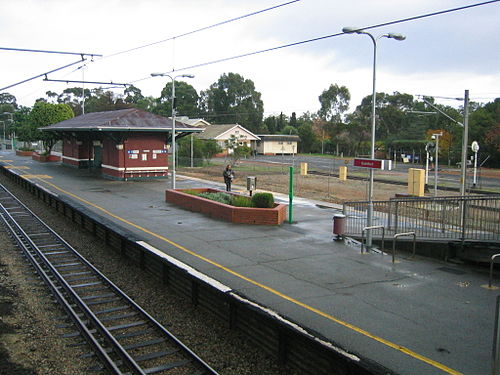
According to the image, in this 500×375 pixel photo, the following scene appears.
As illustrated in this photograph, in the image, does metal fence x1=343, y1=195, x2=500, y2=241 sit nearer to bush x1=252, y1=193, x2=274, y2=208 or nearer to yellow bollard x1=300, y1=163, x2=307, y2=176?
bush x1=252, y1=193, x2=274, y2=208

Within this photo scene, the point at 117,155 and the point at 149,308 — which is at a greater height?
the point at 117,155

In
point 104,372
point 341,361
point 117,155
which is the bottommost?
point 104,372

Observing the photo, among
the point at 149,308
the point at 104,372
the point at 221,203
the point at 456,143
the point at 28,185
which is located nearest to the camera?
the point at 104,372

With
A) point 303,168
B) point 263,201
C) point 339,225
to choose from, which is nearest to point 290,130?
point 303,168

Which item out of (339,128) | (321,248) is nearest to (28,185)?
(321,248)

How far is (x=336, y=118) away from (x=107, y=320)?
11241 centimetres

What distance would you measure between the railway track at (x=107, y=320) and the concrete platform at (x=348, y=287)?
2.02 meters

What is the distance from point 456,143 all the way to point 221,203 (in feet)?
184

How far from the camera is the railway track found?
7887 millimetres

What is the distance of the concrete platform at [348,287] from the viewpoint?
785 cm

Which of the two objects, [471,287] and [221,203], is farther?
[221,203]

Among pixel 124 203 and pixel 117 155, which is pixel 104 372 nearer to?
pixel 124 203

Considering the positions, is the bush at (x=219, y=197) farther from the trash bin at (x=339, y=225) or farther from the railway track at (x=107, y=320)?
the railway track at (x=107, y=320)

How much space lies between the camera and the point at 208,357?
8125 millimetres
